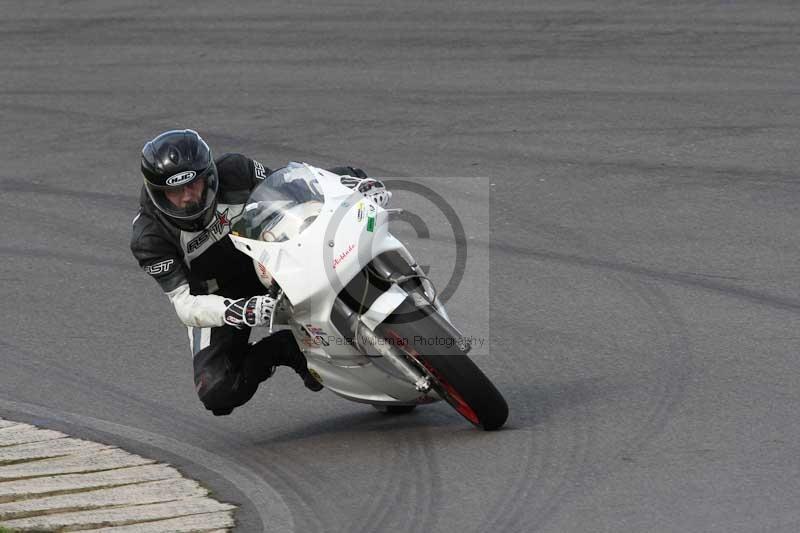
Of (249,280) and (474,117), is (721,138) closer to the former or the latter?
(474,117)

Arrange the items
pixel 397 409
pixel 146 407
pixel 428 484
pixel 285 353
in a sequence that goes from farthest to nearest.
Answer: pixel 146 407
pixel 397 409
pixel 285 353
pixel 428 484

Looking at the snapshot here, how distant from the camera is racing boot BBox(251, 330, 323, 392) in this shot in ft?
22.4

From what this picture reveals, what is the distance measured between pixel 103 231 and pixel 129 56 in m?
5.48

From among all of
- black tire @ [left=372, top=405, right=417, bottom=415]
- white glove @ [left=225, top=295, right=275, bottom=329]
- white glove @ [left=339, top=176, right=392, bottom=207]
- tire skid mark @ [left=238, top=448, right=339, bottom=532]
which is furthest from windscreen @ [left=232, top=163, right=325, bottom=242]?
black tire @ [left=372, top=405, right=417, bottom=415]

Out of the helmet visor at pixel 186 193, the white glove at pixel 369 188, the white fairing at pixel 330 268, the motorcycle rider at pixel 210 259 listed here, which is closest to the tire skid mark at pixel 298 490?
the motorcycle rider at pixel 210 259

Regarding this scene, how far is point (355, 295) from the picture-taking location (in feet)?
20.3

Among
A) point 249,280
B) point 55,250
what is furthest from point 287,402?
point 55,250

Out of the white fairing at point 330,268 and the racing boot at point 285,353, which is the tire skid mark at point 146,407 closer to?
the racing boot at point 285,353

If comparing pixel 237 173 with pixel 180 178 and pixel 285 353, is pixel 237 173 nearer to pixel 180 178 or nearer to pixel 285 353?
pixel 180 178

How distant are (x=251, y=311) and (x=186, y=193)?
27.2 inches

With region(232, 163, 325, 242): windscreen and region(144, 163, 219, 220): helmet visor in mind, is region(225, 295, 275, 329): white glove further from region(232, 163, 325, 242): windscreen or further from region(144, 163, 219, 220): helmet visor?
region(144, 163, 219, 220): helmet visor

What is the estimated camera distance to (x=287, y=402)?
7.35m

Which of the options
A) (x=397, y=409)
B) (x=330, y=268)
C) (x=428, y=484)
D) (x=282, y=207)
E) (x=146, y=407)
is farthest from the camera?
(x=146, y=407)

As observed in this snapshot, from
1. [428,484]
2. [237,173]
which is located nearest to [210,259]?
[237,173]
